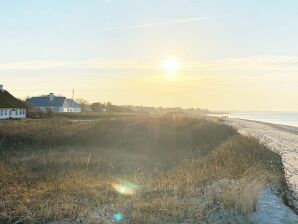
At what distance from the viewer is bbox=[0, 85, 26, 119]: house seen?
66.5 meters

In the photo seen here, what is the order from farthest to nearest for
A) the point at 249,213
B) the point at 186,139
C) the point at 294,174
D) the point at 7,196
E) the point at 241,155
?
the point at 186,139 → the point at 241,155 → the point at 294,174 → the point at 7,196 → the point at 249,213

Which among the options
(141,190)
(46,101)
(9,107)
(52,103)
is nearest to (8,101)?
(9,107)

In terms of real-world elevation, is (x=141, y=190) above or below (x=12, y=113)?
below

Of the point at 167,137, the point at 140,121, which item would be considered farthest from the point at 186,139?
the point at 140,121

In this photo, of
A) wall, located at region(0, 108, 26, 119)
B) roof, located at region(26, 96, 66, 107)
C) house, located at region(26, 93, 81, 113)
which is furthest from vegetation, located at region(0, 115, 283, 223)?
roof, located at region(26, 96, 66, 107)

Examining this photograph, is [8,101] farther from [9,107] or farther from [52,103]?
[52,103]

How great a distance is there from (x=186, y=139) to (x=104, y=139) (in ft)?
28.9

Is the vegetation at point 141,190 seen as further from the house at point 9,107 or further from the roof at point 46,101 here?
the roof at point 46,101

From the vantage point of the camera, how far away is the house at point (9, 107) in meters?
66.5

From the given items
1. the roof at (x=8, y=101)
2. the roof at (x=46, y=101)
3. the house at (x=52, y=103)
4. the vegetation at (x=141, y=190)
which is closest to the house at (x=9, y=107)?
the roof at (x=8, y=101)

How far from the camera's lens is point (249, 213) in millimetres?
11023

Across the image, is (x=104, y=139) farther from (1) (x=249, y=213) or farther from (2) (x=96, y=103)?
(2) (x=96, y=103)

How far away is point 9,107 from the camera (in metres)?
67.8

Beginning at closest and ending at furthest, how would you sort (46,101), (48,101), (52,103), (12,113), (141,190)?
(141,190), (12,113), (52,103), (48,101), (46,101)
